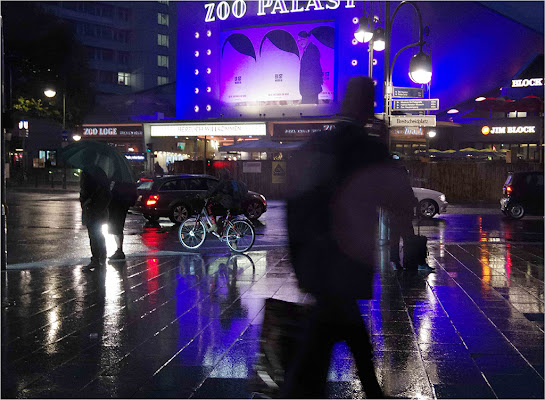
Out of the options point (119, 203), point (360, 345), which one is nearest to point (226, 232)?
point (119, 203)

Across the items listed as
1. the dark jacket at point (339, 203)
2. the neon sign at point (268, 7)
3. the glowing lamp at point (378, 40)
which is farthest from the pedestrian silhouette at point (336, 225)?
the neon sign at point (268, 7)

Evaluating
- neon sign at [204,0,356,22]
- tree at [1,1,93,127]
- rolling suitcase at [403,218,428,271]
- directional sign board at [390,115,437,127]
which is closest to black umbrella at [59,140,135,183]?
rolling suitcase at [403,218,428,271]

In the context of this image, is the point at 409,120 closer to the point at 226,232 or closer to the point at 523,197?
the point at 226,232

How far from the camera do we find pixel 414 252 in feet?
32.0

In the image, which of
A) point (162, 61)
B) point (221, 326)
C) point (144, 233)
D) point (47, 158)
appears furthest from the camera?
point (162, 61)

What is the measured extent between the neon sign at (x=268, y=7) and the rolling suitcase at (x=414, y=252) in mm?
30610

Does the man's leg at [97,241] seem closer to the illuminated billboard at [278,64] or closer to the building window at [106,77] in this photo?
the illuminated billboard at [278,64]

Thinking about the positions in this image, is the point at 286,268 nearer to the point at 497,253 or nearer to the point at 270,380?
the point at 497,253

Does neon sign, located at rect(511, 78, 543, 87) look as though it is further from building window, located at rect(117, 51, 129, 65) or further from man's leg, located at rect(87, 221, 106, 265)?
building window, located at rect(117, 51, 129, 65)

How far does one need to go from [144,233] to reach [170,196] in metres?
3.09

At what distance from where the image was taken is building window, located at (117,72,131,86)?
266 ft

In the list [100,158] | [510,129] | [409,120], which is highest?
[510,129]

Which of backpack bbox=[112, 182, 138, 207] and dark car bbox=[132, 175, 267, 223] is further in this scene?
dark car bbox=[132, 175, 267, 223]

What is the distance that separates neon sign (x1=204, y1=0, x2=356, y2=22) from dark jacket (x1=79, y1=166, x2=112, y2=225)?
30.6m
